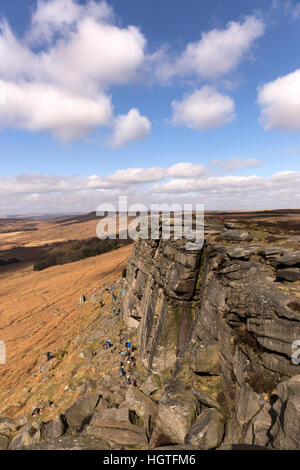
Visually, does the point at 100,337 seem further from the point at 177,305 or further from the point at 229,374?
the point at 229,374

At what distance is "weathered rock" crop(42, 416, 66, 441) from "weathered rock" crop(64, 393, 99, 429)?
1.34ft

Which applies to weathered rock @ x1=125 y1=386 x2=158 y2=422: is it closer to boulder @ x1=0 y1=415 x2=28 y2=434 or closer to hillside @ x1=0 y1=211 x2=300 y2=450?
hillside @ x1=0 y1=211 x2=300 y2=450

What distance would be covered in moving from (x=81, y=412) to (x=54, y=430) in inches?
54.7

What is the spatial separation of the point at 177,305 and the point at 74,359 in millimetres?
11812

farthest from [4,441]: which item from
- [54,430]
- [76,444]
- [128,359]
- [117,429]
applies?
[117,429]

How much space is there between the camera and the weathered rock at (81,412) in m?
11.3

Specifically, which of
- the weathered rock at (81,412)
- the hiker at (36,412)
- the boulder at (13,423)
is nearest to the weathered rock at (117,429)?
the weathered rock at (81,412)

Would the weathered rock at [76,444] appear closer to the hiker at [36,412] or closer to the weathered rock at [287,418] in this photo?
the hiker at [36,412]

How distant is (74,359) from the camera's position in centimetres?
1888

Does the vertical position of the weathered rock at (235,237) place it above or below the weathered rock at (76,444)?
above

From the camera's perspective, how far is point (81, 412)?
38.3 ft

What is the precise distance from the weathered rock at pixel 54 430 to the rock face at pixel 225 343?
4.65m

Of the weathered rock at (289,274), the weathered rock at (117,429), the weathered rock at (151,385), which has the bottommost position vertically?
the weathered rock at (151,385)
